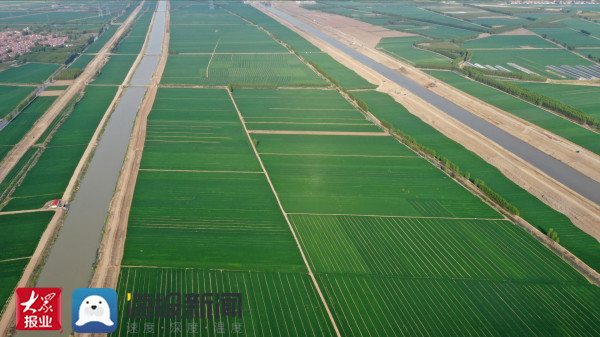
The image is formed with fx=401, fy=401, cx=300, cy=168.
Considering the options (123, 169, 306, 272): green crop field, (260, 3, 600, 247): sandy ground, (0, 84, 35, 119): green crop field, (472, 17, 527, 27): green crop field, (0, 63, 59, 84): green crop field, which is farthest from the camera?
(472, 17, 527, 27): green crop field

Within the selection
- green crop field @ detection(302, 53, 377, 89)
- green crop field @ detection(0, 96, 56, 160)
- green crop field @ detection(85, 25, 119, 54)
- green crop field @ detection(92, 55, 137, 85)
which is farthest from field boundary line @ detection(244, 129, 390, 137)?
green crop field @ detection(85, 25, 119, 54)

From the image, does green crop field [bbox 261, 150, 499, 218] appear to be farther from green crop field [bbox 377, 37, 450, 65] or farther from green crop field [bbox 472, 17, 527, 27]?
green crop field [bbox 472, 17, 527, 27]

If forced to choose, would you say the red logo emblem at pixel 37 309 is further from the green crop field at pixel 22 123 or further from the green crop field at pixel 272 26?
the green crop field at pixel 272 26

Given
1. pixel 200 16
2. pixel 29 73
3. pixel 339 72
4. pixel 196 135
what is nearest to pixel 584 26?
pixel 339 72

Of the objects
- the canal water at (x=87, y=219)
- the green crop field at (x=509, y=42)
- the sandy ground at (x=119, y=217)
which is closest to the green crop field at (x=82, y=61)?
the canal water at (x=87, y=219)

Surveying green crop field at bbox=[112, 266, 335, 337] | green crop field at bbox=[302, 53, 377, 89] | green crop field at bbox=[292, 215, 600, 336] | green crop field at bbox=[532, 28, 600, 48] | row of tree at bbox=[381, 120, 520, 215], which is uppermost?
green crop field at bbox=[532, 28, 600, 48]

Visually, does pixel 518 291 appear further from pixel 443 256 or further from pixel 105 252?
pixel 105 252
